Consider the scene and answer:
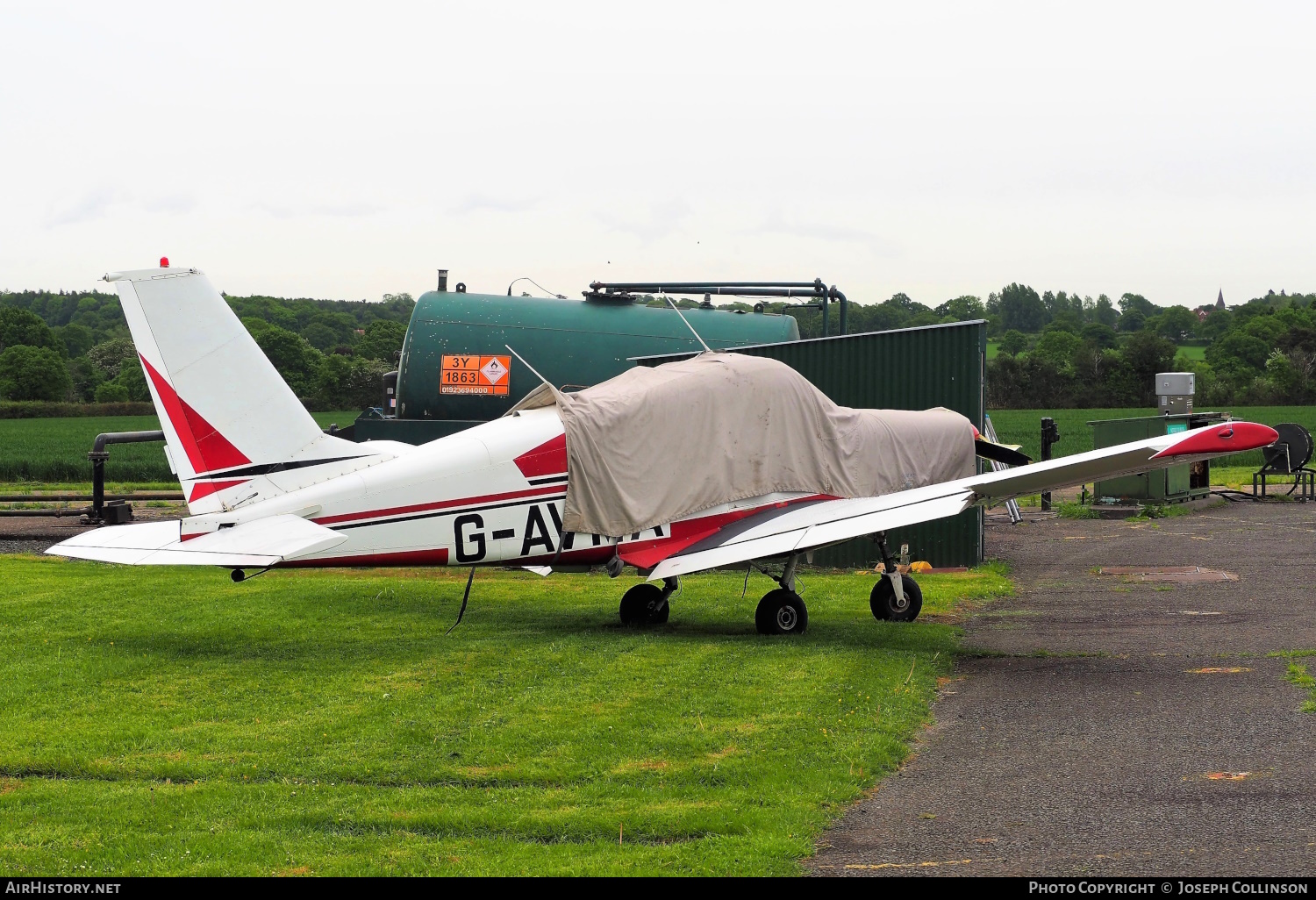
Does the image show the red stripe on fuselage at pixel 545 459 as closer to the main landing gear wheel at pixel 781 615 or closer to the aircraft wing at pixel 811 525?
the aircraft wing at pixel 811 525

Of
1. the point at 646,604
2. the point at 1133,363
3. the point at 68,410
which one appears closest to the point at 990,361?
the point at 1133,363

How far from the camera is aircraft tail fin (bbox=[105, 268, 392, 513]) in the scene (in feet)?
34.1

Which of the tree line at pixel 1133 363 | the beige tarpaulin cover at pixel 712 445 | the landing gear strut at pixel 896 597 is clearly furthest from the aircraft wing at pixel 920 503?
the tree line at pixel 1133 363

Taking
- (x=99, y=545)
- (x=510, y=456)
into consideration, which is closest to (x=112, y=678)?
(x=99, y=545)

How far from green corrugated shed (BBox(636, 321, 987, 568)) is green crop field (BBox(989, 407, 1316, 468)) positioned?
24627 mm

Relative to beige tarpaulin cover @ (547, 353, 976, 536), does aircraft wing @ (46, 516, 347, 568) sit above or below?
below

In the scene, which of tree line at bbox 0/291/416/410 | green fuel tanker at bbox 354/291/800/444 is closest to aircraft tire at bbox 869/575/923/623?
green fuel tanker at bbox 354/291/800/444

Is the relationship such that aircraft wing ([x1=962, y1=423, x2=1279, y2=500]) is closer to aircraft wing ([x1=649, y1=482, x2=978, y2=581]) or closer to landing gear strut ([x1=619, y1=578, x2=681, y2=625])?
aircraft wing ([x1=649, y1=482, x2=978, y2=581])

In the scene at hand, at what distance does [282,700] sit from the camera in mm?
8688

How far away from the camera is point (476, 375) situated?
63.2ft

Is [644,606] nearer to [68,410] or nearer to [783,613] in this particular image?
[783,613]

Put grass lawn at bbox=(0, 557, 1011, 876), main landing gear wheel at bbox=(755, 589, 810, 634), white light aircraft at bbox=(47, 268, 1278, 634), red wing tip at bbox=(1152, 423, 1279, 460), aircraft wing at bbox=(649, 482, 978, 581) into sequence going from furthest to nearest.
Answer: main landing gear wheel at bbox=(755, 589, 810, 634) < aircraft wing at bbox=(649, 482, 978, 581) < white light aircraft at bbox=(47, 268, 1278, 634) < red wing tip at bbox=(1152, 423, 1279, 460) < grass lawn at bbox=(0, 557, 1011, 876)

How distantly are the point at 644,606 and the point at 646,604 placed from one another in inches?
0.9
